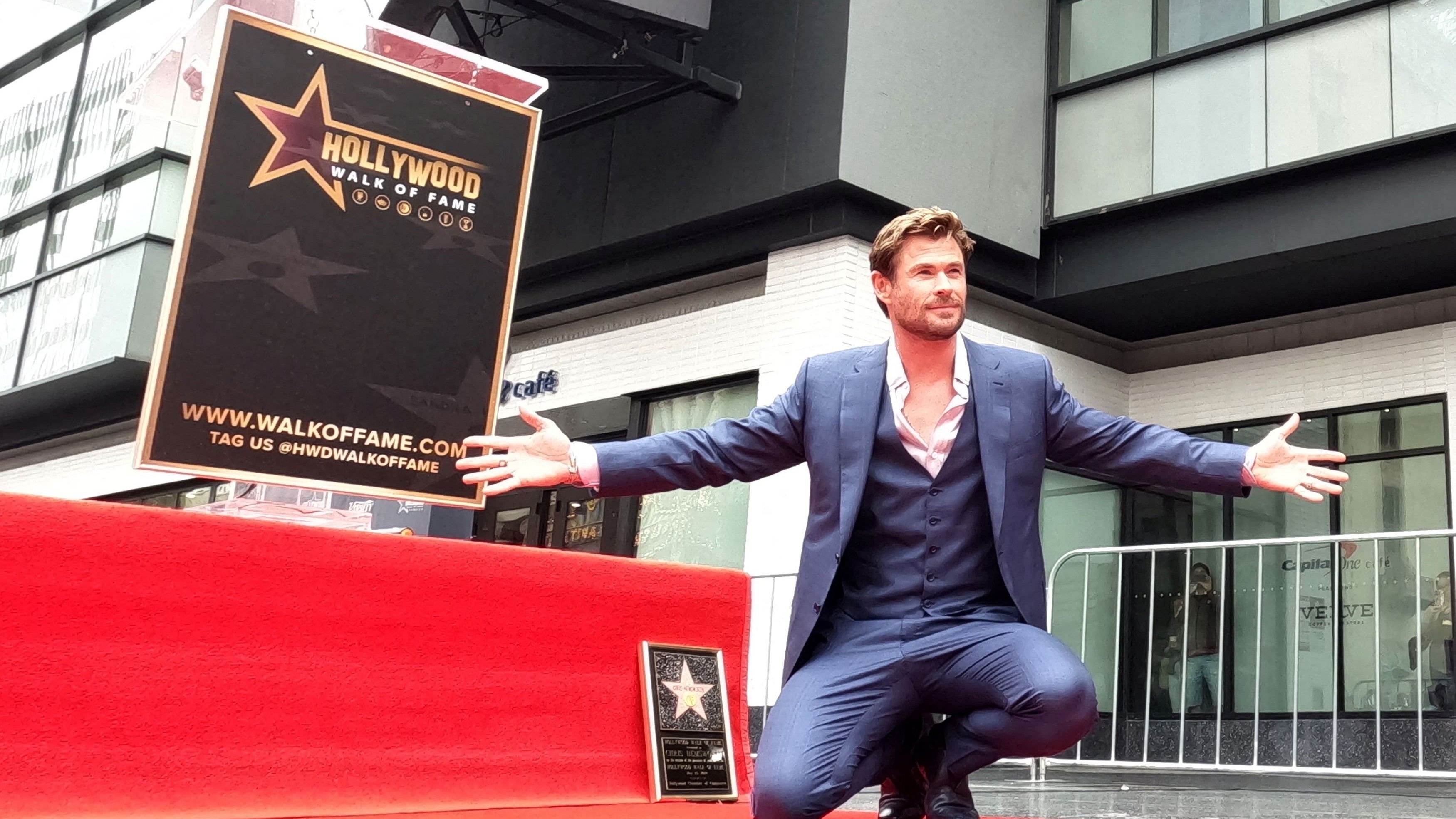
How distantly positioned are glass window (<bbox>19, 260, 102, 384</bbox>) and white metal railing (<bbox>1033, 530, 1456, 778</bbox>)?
445 inches

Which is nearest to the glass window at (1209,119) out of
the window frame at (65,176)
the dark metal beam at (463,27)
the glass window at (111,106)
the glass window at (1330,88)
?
the glass window at (1330,88)

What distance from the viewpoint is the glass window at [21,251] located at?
680 inches

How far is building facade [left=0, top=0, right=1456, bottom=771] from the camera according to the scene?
1032cm

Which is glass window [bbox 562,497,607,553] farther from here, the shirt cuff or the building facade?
the shirt cuff

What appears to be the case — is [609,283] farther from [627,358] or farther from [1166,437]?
[1166,437]

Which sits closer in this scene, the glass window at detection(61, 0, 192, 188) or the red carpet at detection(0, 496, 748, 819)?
the red carpet at detection(0, 496, 748, 819)

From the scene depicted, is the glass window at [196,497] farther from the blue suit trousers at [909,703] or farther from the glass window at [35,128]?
the blue suit trousers at [909,703]

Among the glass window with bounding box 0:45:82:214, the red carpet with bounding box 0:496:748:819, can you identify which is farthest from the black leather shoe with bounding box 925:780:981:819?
the glass window with bounding box 0:45:82:214

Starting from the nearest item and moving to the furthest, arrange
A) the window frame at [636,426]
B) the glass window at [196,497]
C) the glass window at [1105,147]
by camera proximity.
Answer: the glass window at [1105,147] < the window frame at [636,426] < the glass window at [196,497]

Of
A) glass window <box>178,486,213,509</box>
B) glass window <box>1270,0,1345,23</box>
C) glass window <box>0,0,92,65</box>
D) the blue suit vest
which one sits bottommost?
the blue suit vest

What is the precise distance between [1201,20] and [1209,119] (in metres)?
1.07

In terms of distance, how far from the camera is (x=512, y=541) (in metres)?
13.7

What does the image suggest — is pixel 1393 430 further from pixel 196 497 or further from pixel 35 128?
pixel 35 128

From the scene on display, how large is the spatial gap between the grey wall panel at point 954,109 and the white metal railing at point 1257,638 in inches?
123
